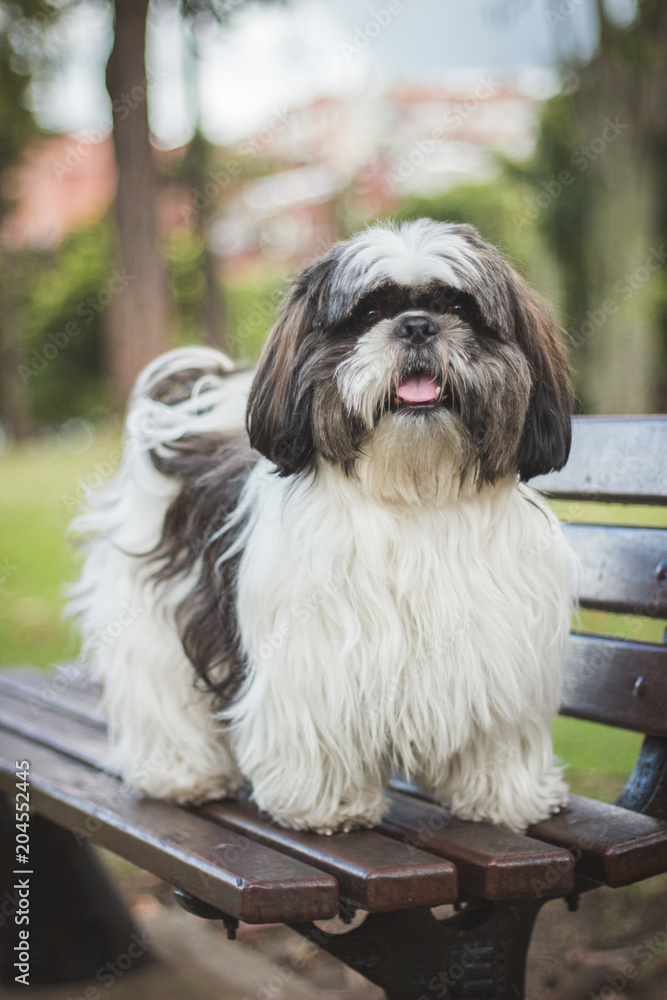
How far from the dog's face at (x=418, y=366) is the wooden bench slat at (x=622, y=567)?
51cm

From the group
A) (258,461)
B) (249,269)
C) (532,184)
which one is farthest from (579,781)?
(249,269)

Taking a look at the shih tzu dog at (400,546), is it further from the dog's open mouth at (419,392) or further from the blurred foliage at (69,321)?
the blurred foliage at (69,321)

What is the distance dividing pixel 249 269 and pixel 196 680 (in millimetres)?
23487

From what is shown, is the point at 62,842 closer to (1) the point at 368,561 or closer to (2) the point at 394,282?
(1) the point at 368,561

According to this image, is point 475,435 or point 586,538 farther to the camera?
point 586,538

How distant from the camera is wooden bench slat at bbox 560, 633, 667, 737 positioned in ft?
7.32

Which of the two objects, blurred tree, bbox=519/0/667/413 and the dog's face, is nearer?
the dog's face

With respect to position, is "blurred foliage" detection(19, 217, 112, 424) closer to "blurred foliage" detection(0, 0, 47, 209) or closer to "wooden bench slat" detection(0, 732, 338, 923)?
"blurred foliage" detection(0, 0, 47, 209)

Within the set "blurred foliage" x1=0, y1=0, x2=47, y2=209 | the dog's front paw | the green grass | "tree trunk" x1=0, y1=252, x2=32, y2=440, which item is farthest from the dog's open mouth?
"tree trunk" x1=0, y1=252, x2=32, y2=440

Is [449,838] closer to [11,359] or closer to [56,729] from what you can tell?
[56,729]

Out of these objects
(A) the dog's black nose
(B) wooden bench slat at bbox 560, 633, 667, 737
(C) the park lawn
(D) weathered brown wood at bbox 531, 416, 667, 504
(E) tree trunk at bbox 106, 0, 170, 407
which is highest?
(E) tree trunk at bbox 106, 0, 170, 407

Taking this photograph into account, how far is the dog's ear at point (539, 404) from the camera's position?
1.95 m

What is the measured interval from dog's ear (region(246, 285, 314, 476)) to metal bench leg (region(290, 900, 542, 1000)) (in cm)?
85

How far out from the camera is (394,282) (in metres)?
1.85
